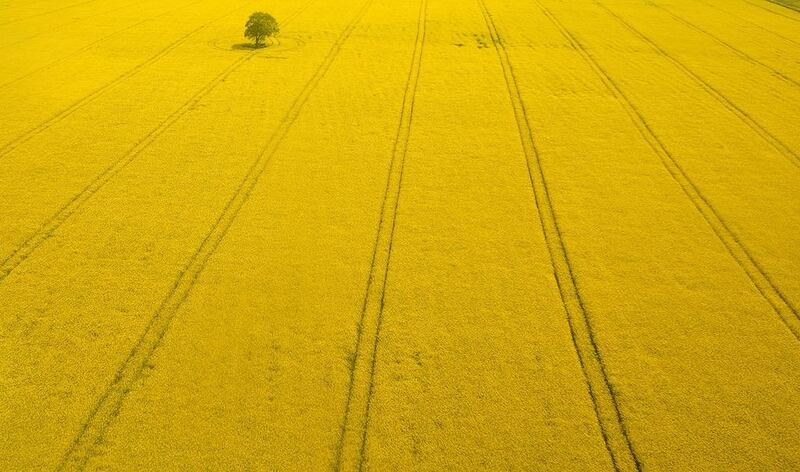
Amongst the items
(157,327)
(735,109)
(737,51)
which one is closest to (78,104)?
(157,327)

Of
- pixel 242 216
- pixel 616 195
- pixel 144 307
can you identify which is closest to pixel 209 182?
pixel 242 216

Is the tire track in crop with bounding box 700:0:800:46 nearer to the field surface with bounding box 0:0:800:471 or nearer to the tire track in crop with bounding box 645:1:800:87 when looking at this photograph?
the tire track in crop with bounding box 645:1:800:87

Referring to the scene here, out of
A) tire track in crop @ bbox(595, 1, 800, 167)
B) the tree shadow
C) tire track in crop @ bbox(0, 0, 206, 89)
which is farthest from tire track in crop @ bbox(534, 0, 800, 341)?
tire track in crop @ bbox(0, 0, 206, 89)

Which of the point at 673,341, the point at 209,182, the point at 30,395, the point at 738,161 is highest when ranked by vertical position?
the point at 738,161

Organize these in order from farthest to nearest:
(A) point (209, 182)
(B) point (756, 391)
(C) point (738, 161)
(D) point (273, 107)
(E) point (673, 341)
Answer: (D) point (273, 107) < (C) point (738, 161) < (A) point (209, 182) < (E) point (673, 341) < (B) point (756, 391)

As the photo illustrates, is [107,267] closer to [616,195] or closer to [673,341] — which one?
[673,341]
